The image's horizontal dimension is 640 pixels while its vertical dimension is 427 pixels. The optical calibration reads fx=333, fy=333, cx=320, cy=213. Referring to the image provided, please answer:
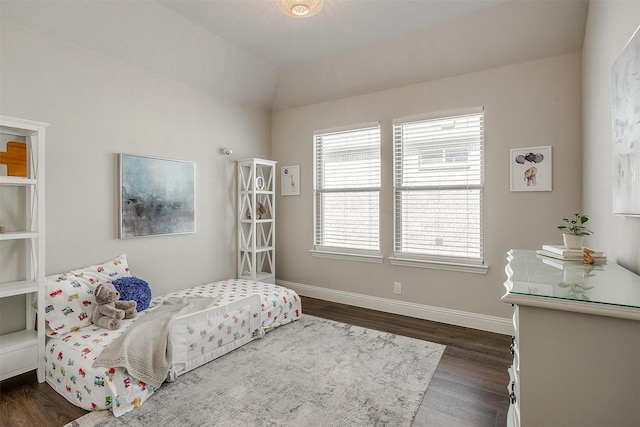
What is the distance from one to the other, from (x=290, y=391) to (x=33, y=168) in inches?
91.6

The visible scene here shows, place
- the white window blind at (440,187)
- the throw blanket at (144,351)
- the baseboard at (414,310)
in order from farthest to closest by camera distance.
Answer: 1. the white window blind at (440,187)
2. the baseboard at (414,310)
3. the throw blanket at (144,351)

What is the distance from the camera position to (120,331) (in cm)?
240

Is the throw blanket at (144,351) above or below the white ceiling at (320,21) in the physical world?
below

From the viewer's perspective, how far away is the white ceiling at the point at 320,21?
2.78 metres

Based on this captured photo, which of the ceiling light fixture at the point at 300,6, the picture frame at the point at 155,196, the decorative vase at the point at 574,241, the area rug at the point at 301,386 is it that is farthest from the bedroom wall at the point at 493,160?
the ceiling light fixture at the point at 300,6

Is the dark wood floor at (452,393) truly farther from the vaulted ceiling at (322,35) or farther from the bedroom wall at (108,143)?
the vaulted ceiling at (322,35)

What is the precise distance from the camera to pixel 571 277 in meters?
1.35

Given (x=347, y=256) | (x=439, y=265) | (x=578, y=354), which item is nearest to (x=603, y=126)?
(x=578, y=354)

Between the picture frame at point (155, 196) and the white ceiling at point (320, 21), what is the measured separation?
1.38m

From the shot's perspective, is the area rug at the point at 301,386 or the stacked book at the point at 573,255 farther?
the area rug at the point at 301,386

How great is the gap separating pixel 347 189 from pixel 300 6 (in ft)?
7.21

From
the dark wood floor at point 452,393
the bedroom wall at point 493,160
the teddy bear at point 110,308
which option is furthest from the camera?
the bedroom wall at point 493,160

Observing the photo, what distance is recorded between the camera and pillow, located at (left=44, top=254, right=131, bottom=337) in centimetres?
236

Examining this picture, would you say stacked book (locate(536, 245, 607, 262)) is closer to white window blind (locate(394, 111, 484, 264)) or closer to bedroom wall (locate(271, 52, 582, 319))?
bedroom wall (locate(271, 52, 582, 319))
